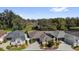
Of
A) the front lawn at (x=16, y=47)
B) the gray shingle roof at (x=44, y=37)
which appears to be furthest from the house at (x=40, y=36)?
the front lawn at (x=16, y=47)

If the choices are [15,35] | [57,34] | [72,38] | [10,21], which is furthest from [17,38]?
[72,38]

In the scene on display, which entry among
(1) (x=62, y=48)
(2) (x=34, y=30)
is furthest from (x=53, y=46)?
(2) (x=34, y=30)

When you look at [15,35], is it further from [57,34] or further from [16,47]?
[57,34]

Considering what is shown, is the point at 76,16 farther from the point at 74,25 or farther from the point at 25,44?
the point at 25,44

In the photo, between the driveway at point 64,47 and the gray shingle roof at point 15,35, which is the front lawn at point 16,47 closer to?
the gray shingle roof at point 15,35
